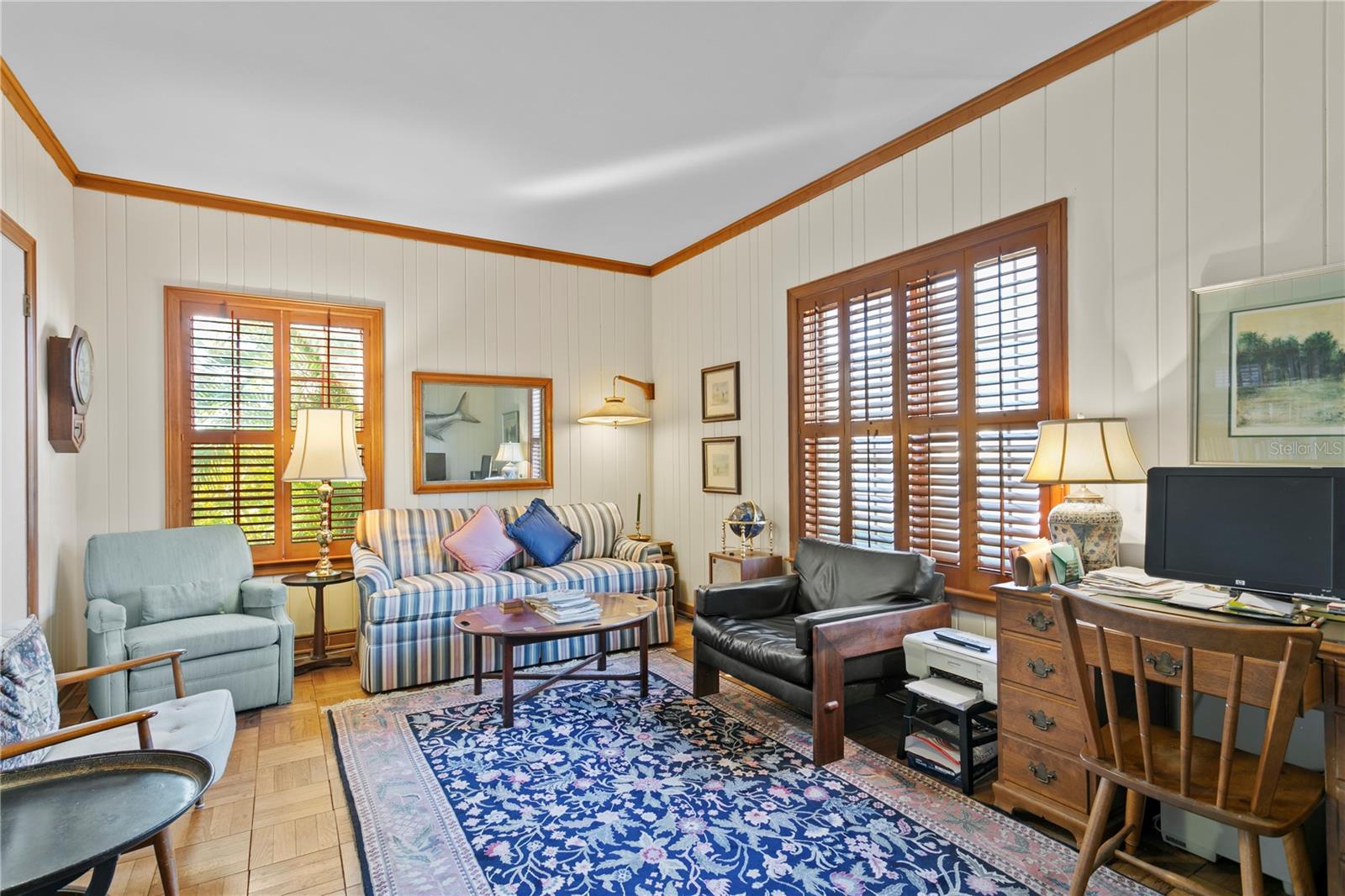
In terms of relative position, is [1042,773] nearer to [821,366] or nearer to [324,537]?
[821,366]

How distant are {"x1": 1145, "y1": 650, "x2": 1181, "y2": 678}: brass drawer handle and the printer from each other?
0.64m

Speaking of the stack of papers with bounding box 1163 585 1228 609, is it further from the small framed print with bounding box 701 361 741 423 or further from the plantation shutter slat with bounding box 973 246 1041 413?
the small framed print with bounding box 701 361 741 423

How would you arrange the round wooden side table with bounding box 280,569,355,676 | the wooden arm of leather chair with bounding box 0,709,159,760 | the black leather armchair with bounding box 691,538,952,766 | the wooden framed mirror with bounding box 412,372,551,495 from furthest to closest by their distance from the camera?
the wooden framed mirror with bounding box 412,372,551,495
the round wooden side table with bounding box 280,569,355,676
the black leather armchair with bounding box 691,538,952,766
the wooden arm of leather chair with bounding box 0,709,159,760

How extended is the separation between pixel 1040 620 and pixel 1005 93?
2363mm

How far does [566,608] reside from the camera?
3490 mm

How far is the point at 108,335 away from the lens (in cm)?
416

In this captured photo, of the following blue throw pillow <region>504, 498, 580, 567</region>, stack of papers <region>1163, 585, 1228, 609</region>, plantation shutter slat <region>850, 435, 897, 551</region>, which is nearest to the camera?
stack of papers <region>1163, 585, 1228, 609</region>

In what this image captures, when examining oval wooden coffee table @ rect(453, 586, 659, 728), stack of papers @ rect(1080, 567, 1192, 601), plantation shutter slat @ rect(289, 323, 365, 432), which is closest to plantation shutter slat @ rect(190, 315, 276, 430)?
plantation shutter slat @ rect(289, 323, 365, 432)

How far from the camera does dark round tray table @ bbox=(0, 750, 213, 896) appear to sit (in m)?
1.35

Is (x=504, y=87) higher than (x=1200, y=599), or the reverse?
(x=504, y=87)

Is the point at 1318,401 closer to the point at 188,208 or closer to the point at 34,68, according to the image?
the point at 34,68

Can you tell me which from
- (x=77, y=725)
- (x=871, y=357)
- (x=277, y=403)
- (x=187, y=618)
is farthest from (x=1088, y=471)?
(x=277, y=403)

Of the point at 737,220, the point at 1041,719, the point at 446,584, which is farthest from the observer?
the point at 737,220

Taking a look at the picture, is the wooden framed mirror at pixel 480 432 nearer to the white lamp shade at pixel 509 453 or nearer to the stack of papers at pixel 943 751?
the white lamp shade at pixel 509 453
